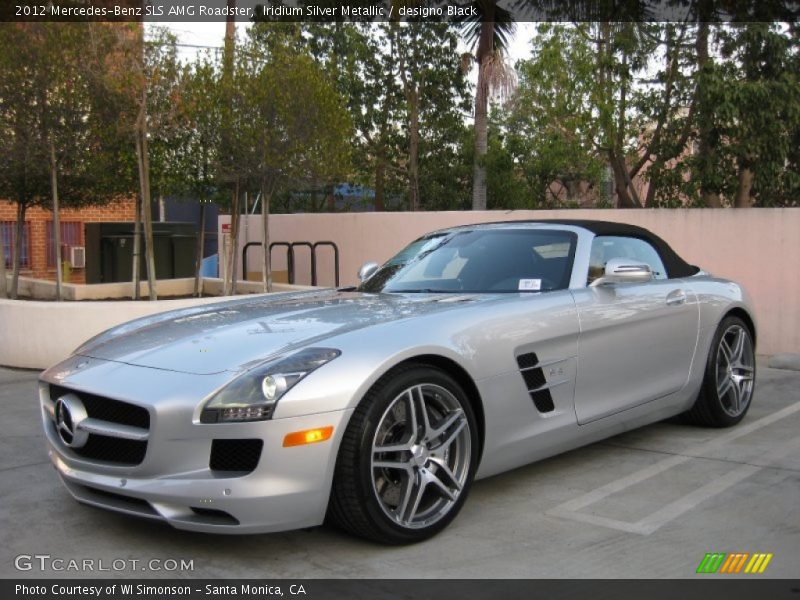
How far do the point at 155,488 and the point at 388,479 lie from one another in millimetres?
967

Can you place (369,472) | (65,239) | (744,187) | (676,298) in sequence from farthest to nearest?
(65,239) → (744,187) → (676,298) → (369,472)

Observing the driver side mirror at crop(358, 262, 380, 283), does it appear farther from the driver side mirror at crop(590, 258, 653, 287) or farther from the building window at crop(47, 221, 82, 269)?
the building window at crop(47, 221, 82, 269)

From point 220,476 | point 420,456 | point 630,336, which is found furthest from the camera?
point 630,336

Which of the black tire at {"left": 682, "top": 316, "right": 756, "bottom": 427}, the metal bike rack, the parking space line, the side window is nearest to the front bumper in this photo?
the parking space line

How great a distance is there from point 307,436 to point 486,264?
6.60ft

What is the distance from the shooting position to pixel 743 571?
11.6 feet

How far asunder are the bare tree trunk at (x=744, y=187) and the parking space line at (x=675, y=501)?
4.97 m

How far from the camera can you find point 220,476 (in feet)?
11.1

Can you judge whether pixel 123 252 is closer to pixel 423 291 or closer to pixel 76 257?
pixel 76 257

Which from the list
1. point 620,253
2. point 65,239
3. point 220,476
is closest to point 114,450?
point 220,476

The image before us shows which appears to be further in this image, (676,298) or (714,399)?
(714,399)

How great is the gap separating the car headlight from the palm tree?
1350 centimetres

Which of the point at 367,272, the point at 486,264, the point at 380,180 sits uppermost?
the point at 380,180
